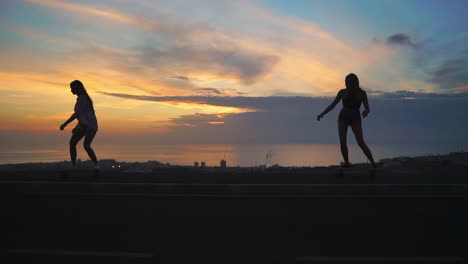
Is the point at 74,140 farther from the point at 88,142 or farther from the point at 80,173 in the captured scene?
the point at 80,173

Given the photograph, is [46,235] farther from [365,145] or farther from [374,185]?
[365,145]

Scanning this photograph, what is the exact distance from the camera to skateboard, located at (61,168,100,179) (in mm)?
10673

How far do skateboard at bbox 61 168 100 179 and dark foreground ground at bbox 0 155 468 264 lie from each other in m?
1.48

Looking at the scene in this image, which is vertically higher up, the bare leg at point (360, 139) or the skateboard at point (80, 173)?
the bare leg at point (360, 139)

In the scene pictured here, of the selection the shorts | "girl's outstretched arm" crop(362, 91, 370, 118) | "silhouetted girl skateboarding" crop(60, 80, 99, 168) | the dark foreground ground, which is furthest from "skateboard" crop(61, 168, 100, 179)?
"girl's outstretched arm" crop(362, 91, 370, 118)

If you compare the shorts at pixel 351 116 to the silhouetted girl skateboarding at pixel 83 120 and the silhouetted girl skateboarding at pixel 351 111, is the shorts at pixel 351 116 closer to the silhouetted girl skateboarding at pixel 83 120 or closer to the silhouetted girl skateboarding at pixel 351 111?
the silhouetted girl skateboarding at pixel 351 111

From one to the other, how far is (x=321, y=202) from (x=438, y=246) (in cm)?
288

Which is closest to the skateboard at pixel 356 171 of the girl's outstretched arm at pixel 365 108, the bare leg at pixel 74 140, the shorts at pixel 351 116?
the shorts at pixel 351 116

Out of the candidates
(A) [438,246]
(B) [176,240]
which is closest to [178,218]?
(B) [176,240]

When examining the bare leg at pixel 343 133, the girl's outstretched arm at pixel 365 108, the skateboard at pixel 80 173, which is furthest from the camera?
the skateboard at pixel 80 173

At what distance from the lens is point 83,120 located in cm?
1052

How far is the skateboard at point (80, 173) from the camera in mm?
10673

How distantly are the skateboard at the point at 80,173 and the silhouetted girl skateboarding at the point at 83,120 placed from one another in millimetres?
293

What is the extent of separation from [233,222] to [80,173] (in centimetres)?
709
